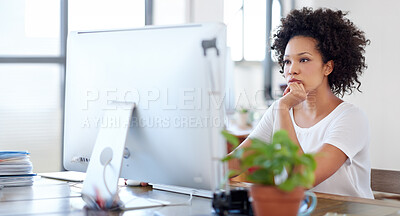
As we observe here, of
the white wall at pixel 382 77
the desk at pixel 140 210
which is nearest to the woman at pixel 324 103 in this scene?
the desk at pixel 140 210

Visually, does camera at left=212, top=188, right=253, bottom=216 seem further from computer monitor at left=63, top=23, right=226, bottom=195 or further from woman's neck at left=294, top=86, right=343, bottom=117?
woman's neck at left=294, top=86, right=343, bottom=117

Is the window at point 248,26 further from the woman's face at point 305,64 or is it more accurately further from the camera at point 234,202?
the camera at point 234,202

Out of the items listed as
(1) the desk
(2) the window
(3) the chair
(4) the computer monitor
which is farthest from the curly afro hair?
(2) the window

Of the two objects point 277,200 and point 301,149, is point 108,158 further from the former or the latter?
point 301,149

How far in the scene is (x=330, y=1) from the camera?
3.60 meters

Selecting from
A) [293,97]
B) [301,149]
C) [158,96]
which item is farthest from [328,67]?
[158,96]

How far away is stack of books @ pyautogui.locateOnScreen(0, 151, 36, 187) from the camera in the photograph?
1.79 metres

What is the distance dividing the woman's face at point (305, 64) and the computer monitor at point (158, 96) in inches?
34.8

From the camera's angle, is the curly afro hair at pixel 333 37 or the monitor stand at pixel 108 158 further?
the curly afro hair at pixel 333 37

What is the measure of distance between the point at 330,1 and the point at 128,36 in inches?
100

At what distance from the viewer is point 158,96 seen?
133 cm

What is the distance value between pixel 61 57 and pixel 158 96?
2.62 m

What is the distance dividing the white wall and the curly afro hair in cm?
113

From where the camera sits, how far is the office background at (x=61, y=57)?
10.8 ft
